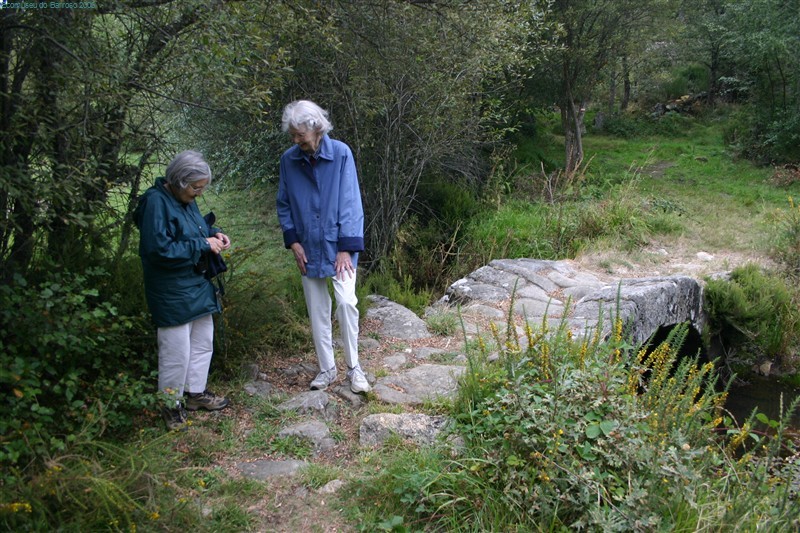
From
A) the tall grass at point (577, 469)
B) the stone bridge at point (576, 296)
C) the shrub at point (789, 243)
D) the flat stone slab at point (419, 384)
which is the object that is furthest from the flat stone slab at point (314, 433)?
the shrub at point (789, 243)

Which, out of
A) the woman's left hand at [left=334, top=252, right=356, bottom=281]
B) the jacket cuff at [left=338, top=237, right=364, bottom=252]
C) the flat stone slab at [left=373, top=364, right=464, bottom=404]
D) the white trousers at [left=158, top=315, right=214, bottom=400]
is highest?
the jacket cuff at [left=338, top=237, right=364, bottom=252]

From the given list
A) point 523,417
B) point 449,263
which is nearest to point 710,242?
point 449,263

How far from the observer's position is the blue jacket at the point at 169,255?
11.6ft

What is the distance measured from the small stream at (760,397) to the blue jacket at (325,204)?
212 inches

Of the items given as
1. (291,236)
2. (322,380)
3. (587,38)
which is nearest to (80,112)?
(291,236)

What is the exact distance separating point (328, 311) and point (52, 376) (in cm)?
164

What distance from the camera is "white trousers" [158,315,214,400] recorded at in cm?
369

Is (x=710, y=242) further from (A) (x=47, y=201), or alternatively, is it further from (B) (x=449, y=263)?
(A) (x=47, y=201)

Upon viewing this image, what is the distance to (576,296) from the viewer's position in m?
6.68

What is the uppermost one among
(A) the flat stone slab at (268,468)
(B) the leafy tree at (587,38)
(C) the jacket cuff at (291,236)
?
(B) the leafy tree at (587,38)

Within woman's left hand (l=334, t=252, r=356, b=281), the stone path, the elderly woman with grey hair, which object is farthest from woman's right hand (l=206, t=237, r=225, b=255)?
the stone path

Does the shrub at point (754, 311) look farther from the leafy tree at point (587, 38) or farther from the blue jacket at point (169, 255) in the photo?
the blue jacket at point (169, 255)

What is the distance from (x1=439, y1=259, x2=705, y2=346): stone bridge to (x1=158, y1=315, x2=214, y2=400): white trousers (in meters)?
2.78

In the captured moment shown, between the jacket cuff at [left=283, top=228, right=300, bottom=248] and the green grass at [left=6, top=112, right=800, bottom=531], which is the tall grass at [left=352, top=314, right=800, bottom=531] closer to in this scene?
the green grass at [left=6, top=112, right=800, bottom=531]
